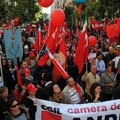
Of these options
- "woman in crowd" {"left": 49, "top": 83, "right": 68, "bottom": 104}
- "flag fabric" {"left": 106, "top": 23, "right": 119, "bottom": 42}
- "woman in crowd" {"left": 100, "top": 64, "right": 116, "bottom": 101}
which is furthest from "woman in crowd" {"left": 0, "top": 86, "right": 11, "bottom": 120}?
"flag fabric" {"left": 106, "top": 23, "right": 119, "bottom": 42}

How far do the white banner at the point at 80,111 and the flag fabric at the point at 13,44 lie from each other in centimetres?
608

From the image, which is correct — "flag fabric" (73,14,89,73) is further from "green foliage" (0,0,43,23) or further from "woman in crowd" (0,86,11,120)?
"green foliage" (0,0,43,23)

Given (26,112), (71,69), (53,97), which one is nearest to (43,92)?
(53,97)

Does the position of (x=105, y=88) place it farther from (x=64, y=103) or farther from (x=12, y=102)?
(x=12, y=102)

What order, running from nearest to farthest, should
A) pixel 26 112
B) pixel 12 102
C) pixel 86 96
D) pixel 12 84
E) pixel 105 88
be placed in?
pixel 12 102 → pixel 26 112 → pixel 86 96 → pixel 105 88 → pixel 12 84

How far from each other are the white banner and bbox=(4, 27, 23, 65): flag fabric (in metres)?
6.08

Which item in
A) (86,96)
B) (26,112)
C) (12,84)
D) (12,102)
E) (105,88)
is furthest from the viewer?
(12,84)

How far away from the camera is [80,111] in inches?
241

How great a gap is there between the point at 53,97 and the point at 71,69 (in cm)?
358

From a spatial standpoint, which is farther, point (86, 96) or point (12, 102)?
point (86, 96)

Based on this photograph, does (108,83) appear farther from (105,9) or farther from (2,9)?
(2,9)

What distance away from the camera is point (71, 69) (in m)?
10.0

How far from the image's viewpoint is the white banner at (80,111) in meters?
6.09

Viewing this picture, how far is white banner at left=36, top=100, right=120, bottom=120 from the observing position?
6094mm
